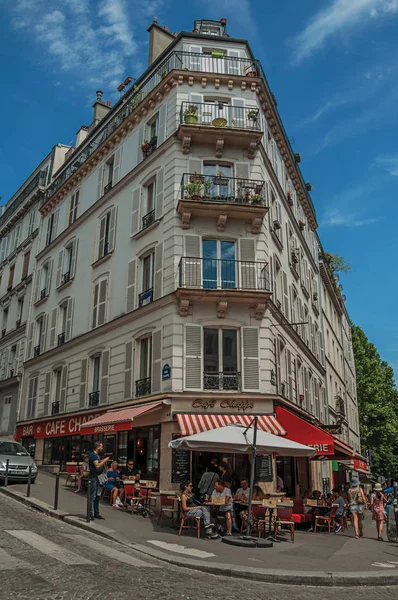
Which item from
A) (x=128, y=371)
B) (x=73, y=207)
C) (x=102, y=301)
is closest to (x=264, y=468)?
(x=128, y=371)

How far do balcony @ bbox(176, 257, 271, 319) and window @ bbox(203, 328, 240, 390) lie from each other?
654mm

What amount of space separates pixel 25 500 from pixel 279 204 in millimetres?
14191

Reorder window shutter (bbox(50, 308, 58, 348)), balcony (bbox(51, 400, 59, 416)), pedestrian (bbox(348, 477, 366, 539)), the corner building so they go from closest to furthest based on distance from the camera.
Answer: pedestrian (bbox(348, 477, 366, 539)) → the corner building → balcony (bbox(51, 400, 59, 416)) → window shutter (bbox(50, 308, 58, 348))

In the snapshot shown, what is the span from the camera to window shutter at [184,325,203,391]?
15398 mm

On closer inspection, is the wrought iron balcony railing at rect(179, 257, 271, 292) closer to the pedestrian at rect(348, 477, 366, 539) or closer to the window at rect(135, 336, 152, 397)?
the window at rect(135, 336, 152, 397)

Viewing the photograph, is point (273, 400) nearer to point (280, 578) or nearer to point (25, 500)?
point (25, 500)

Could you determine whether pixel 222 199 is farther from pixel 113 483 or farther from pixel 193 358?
pixel 113 483

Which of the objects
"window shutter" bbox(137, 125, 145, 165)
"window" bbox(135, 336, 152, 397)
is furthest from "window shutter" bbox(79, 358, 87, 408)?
Result: "window shutter" bbox(137, 125, 145, 165)

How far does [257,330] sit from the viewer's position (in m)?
16.1

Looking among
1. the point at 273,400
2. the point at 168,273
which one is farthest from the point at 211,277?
the point at 273,400

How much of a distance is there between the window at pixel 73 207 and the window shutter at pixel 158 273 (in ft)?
26.5

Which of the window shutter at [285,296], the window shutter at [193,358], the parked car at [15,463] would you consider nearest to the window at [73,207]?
the window shutter at [285,296]

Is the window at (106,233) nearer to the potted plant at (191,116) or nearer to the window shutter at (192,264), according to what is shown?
the window shutter at (192,264)

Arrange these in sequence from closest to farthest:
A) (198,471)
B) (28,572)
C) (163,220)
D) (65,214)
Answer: (28,572)
(198,471)
(163,220)
(65,214)
